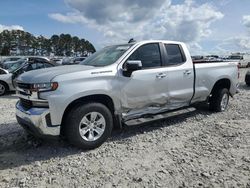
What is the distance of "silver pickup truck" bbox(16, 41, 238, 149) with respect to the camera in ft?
14.7

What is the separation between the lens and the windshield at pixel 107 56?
213 inches

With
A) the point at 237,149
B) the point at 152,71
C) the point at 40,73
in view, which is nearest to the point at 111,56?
the point at 152,71

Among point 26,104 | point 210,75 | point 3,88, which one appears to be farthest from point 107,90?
point 3,88

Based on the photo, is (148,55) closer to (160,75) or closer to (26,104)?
(160,75)

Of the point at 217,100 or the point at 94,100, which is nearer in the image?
the point at 94,100

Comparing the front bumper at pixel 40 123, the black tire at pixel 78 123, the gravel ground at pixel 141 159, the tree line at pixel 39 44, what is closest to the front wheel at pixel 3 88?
the gravel ground at pixel 141 159

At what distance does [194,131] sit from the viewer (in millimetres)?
6016

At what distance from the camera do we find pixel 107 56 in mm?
5703

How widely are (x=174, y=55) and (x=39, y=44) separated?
80311mm

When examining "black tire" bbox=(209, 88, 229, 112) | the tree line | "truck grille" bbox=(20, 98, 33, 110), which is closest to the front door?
"truck grille" bbox=(20, 98, 33, 110)

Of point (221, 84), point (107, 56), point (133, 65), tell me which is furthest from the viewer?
point (221, 84)

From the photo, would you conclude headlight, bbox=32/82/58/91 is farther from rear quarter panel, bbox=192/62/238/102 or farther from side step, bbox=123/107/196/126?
rear quarter panel, bbox=192/62/238/102

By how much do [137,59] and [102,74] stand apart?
0.96m

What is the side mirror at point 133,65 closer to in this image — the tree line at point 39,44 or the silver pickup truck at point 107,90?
the silver pickup truck at point 107,90
